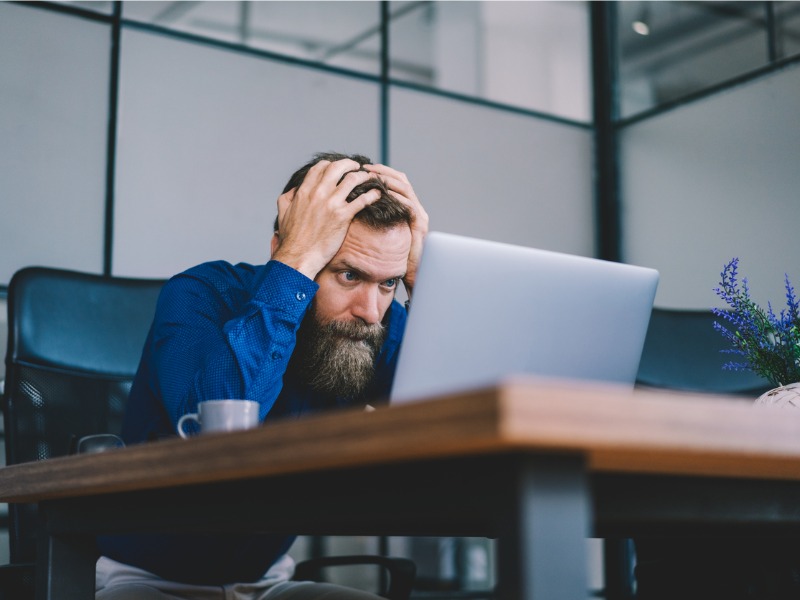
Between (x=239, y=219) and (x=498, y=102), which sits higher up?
(x=498, y=102)

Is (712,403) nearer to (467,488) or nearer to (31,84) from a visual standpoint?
(467,488)

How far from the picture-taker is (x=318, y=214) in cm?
170

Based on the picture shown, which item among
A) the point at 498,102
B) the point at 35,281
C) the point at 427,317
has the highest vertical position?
the point at 498,102

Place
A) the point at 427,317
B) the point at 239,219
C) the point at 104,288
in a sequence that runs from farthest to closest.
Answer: the point at 239,219 → the point at 104,288 → the point at 427,317

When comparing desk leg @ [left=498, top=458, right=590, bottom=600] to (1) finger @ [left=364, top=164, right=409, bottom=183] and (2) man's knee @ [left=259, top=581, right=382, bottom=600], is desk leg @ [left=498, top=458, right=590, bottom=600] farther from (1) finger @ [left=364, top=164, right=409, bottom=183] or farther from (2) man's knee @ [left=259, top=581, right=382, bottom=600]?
(1) finger @ [left=364, top=164, right=409, bottom=183]

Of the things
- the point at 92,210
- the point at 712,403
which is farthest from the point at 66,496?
the point at 92,210

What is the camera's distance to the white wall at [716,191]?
3.60 meters

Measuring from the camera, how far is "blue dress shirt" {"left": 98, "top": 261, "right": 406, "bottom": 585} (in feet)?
4.69

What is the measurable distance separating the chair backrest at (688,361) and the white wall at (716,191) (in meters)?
0.97

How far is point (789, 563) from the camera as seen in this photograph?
1383 mm

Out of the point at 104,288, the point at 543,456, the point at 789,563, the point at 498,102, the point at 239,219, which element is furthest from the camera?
the point at 498,102

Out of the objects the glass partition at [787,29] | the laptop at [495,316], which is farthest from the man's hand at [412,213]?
the glass partition at [787,29]

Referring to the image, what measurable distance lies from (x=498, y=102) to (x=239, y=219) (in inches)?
50.8

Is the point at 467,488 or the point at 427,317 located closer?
the point at 467,488
